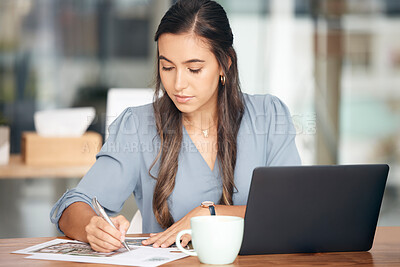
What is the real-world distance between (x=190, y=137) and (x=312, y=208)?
0.68 metres

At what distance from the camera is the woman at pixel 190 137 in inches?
59.8

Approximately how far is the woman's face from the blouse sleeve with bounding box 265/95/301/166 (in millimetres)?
258

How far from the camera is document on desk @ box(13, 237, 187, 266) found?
104 centimetres

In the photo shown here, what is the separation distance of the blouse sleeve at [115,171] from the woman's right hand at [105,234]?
252 mm

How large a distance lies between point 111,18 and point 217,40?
3.23 metres

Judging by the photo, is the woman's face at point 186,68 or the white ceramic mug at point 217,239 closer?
the white ceramic mug at point 217,239

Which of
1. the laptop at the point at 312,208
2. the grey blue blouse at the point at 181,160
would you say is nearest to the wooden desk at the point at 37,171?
the grey blue blouse at the point at 181,160

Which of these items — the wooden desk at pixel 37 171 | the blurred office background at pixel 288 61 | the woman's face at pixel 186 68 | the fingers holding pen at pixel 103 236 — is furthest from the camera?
the blurred office background at pixel 288 61

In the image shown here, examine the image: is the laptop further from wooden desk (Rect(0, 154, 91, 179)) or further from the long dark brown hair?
wooden desk (Rect(0, 154, 91, 179))

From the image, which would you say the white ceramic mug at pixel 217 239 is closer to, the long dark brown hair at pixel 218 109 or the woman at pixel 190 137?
the woman at pixel 190 137

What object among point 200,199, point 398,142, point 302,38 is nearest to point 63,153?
point 200,199

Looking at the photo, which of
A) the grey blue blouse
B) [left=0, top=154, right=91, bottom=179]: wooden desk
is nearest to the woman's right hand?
the grey blue blouse

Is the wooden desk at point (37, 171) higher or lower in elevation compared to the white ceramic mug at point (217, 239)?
lower

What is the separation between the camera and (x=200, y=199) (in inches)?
63.2
